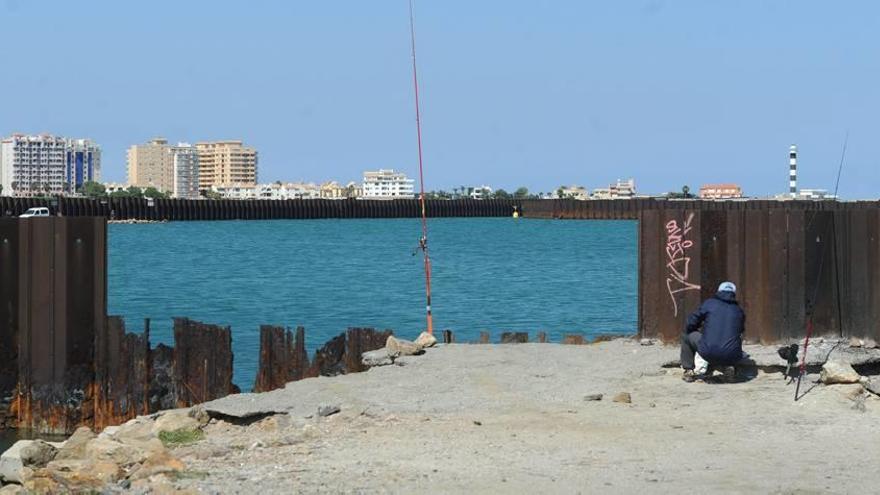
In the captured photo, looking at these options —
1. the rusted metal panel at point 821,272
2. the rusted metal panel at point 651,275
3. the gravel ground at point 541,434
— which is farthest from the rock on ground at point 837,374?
the rusted metal panel at point 651,275

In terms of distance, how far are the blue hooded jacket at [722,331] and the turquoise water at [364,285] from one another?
1167cm

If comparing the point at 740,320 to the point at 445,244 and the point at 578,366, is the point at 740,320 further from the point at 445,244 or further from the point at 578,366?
the point at 445,244

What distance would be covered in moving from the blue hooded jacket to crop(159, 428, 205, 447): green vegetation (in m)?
5.59

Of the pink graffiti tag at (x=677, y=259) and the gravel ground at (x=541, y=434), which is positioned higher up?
the pink graffiti tag at (x=677, y=259)

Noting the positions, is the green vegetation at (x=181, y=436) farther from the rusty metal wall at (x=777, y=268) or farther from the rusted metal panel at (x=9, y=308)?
the rusty metal wall at (x=777, y=268)

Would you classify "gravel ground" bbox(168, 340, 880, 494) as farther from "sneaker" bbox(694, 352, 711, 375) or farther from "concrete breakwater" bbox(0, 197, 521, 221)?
"concrete breakwater" bbox(0, 197, 521, 221)

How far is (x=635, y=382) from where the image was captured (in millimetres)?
15609

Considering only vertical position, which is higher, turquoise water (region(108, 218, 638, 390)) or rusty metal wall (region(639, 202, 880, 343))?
rusty metal wall (region(639, 202, 880, 343))

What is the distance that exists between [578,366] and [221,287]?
4300 cm

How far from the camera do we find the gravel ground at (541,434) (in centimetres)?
1120

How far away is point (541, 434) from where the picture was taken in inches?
512

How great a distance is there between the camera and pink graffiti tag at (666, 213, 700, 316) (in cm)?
1738

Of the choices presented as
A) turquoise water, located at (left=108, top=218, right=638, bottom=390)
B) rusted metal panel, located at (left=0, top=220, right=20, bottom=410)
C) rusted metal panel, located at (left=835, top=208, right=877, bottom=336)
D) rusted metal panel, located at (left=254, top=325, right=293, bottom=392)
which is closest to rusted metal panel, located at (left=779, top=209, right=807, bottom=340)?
rusted metal panel, located at (left=835, top=208, right=877, bottom=336)

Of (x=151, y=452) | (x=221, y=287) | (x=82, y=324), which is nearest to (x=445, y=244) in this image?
(x=221, y=287)
